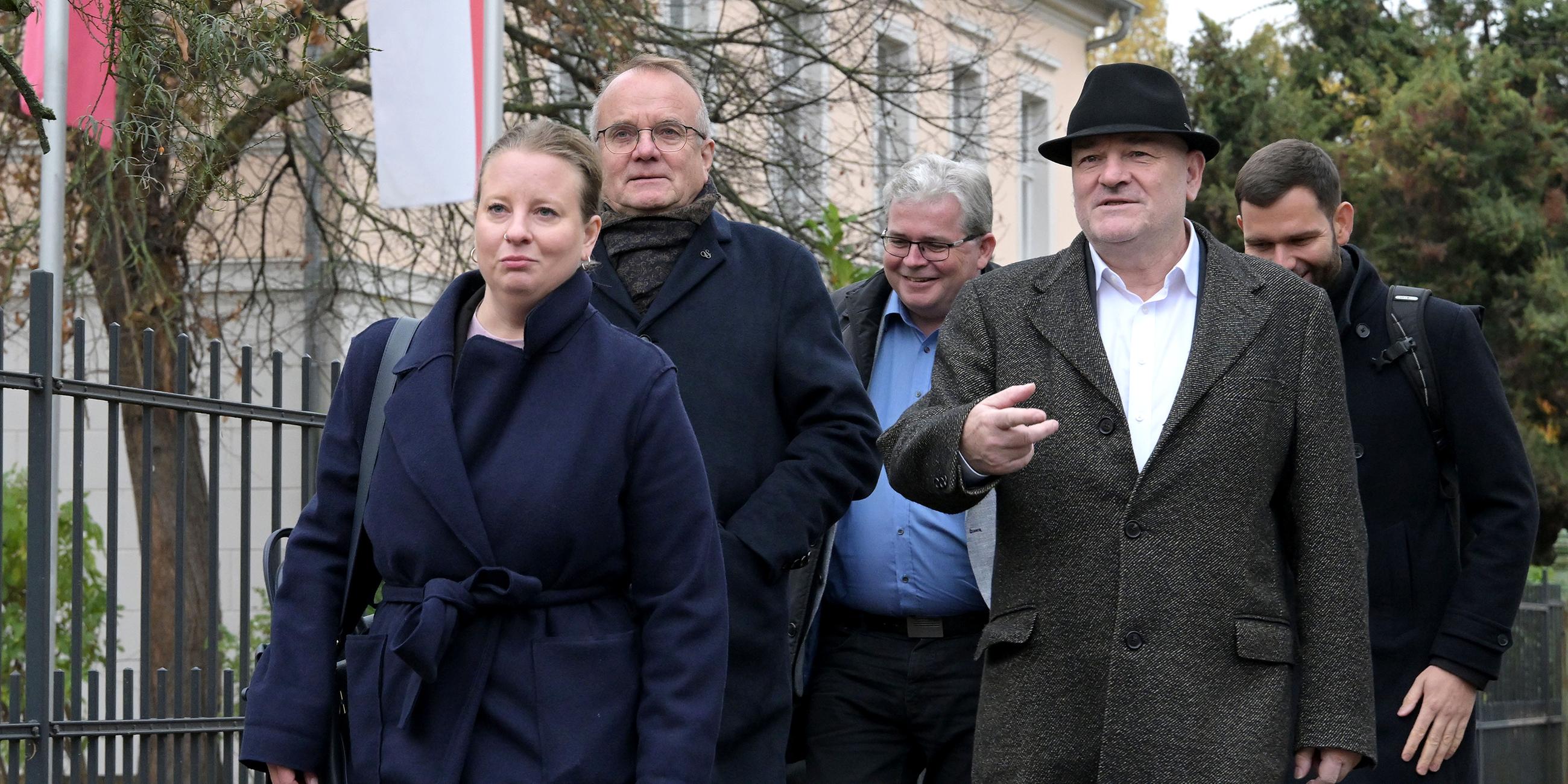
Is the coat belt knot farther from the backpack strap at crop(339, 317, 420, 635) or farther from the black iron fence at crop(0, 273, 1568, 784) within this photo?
→ the black iron fence at crop(0, 273, 1568, 784)

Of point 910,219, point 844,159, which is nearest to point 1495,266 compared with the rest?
point 844,159

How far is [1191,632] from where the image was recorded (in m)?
3.39

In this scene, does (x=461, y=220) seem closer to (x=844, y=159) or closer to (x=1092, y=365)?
(x=844, y=159)

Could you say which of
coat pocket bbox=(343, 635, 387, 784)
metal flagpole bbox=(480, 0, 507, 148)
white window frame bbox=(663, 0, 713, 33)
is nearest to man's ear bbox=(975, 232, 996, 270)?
metal flagpole bbox=(480, 0, 507, 148)

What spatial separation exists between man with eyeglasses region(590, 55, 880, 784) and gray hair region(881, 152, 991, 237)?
83 cm

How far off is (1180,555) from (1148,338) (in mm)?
441

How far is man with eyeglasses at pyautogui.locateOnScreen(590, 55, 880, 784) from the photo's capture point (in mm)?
3869

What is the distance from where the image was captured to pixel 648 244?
162 inches

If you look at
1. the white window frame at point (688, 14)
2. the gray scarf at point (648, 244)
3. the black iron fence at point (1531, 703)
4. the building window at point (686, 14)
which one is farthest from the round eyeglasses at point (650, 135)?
the building window at point (686, 14)

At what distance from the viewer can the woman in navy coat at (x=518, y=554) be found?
9.89 ft

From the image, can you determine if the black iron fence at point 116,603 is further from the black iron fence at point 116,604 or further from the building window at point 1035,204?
the building window at point 1035,204

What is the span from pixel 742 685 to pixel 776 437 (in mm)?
521

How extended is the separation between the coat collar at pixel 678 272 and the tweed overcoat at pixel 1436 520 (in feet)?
4.45

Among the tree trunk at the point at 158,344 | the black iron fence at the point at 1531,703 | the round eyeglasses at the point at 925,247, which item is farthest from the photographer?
the black iron fence at the point at 1531,703
